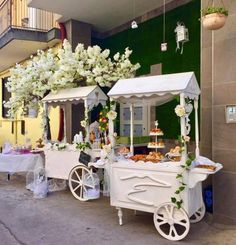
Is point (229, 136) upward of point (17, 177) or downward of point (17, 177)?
upward

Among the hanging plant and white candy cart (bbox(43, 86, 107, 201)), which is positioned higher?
the hanging plant

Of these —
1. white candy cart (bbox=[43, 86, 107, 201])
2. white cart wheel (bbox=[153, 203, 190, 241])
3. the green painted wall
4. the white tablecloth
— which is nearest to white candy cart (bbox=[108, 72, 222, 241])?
white cart wheel (bbox=[153, 203, 190, 241])

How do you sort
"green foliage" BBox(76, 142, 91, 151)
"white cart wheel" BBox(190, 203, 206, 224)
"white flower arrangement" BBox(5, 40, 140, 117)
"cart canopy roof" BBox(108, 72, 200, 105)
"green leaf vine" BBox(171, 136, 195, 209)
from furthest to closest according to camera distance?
"white flower arrangement" BBox(5, 40, 140, 117)
"green foliage" BBox(76, 142, 91, 151)
"white cart wheel" BBox(190, 203, 206, 224)
"cart canopy roof" BBox(108, 72, 200, 105)
"green leaf vine" BBox(171, 136, 195, 209)

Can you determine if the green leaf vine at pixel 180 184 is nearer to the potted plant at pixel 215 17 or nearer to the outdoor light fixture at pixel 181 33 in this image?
the potted plant at pixel 215 17

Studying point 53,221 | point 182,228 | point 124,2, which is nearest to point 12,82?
point 124,2

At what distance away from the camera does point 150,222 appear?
4.49 m

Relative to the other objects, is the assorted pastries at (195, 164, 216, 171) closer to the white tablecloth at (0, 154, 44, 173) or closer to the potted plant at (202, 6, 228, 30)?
the potted plant at (202, 6, 228, 30)

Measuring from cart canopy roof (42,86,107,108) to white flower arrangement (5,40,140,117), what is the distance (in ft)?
0.56

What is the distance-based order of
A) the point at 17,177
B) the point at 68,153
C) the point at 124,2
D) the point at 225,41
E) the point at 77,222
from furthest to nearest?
the point at 17,177, the point at 124,2, the point at 68,153, the point at 77,222, the point at 225,41

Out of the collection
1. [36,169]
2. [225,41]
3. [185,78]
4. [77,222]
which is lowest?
[77,222]

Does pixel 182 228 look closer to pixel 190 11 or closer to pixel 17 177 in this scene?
pixel 190 11

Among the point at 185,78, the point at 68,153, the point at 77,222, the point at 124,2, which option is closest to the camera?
the point at 185,78

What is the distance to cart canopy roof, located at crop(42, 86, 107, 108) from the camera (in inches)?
223

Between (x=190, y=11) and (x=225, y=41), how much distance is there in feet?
7.16
